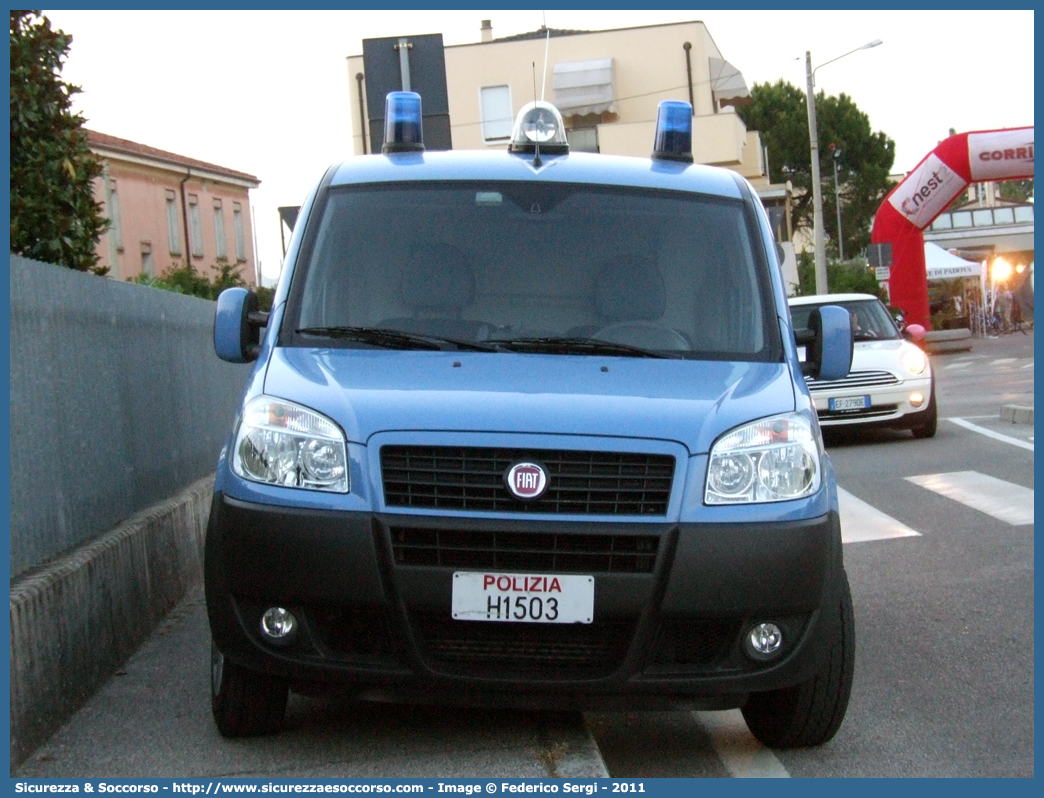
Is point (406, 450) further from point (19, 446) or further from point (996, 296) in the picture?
point (996, 296)

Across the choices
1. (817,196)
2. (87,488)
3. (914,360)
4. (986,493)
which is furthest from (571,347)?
(817,196)

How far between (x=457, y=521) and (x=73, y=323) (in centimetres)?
279

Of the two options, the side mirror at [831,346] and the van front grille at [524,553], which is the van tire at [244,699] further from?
the side mirror at [831,346]

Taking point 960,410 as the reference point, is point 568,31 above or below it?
above

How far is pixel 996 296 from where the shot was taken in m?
62.2

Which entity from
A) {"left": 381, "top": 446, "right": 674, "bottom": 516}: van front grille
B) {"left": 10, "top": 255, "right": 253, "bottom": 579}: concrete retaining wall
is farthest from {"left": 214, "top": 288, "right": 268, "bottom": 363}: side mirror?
{"left": 381, "top": 446, "right": 674, "bottom": 516}: van front grille

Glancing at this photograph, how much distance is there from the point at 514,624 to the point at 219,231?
213 ft

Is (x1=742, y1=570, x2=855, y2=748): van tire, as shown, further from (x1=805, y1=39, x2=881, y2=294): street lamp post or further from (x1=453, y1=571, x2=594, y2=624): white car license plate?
(x1=805, y1=39, x2=881, y2=294): street lamp post


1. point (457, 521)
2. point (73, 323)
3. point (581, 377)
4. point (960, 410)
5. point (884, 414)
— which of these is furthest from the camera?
point (960, 410)

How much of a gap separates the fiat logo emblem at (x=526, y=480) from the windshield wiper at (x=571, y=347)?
0.82m

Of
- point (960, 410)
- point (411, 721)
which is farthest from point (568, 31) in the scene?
point (411, 721)

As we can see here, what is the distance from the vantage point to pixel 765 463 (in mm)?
4867

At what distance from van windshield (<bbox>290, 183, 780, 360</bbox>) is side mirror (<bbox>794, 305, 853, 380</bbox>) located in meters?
0.41

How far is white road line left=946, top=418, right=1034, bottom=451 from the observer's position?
1554 centimetres
